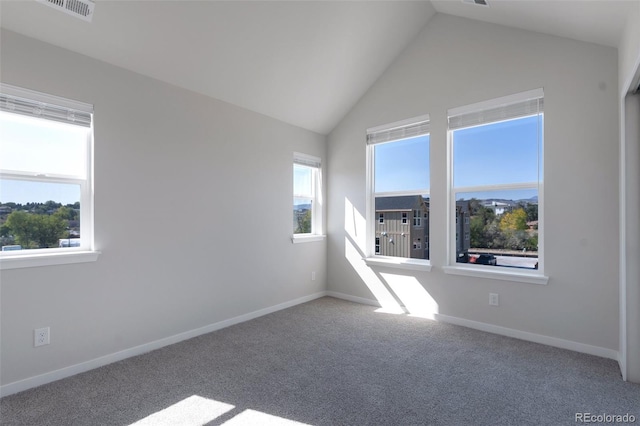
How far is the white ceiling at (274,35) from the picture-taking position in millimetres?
2443

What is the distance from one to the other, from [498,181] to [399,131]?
135 centimetres

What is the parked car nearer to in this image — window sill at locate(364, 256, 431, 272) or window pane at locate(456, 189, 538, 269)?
window pane at locate(456, 189, 538, 269)

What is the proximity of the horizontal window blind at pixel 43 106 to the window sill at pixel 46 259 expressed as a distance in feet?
3.39

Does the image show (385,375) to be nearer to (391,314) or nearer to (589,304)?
(391,314)

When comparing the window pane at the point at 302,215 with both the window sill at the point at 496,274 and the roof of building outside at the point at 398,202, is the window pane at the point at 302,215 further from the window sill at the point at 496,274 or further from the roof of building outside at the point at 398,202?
the window sill at the point at 496,274

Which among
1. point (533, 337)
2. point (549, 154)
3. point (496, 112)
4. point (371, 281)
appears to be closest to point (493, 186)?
point (549, 154)

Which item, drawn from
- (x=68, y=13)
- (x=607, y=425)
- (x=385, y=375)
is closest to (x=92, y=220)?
(x=68, y=13)

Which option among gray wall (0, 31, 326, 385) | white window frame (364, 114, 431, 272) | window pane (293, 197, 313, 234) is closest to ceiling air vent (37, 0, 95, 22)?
gray wall (0, 31, 326, 385)

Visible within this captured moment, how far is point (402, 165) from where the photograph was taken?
4.30 meters

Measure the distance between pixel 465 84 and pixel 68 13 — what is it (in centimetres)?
362

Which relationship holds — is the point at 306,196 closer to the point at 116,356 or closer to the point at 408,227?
the point at 408,227

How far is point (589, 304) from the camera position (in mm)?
2906

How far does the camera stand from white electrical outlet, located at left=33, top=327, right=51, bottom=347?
93.7 inches
